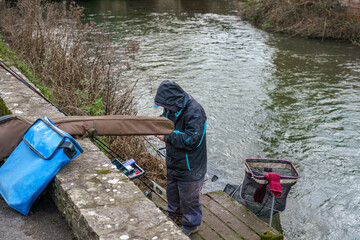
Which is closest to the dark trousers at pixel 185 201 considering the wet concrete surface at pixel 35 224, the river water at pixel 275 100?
the wet concrete surface at pixel 35 224

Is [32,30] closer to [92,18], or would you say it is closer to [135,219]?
Result: [135,219]

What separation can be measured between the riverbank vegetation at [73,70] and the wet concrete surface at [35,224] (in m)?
2.57

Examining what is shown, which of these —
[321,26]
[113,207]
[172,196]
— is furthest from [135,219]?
[321,26]

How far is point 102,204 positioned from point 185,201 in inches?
50.2

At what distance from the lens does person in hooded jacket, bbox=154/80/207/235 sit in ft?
13.5

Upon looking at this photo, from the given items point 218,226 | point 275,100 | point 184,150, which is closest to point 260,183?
point 218,226

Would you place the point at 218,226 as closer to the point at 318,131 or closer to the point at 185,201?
the point at 185,201

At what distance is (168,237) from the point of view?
123 inches

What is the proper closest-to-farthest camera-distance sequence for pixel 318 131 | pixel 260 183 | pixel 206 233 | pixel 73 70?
pixel 206 233
pixel 260 183
pixel 73 70
pixel 318 131

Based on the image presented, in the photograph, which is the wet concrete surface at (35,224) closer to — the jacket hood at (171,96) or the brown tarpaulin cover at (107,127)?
the brown tarpaulin cover at (107,127)

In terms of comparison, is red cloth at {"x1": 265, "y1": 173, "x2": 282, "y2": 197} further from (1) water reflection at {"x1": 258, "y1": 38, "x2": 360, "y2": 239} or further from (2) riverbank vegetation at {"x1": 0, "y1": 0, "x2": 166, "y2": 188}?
(2) riverbank vegetation at {"x1": 0, "y1": 0, "x2": 166, "y2": 188}

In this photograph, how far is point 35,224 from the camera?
12.3ft

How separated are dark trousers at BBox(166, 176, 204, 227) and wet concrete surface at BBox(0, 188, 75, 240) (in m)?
1.34

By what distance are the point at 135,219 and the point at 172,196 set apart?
1.44m
